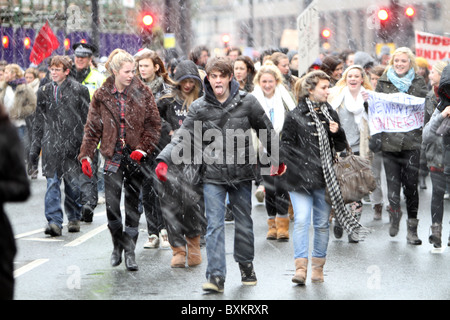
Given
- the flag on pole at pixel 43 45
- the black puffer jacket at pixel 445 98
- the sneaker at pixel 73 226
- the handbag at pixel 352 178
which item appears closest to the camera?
the handbag at pixel 352 178

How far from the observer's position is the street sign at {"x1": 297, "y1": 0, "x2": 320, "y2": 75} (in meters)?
15.3

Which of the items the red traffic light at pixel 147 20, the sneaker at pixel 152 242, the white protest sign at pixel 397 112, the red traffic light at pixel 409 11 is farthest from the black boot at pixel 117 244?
the red traffic light at pixel 409 11

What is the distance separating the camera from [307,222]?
802cm

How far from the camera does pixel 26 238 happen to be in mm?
10688

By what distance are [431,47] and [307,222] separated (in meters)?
11.3

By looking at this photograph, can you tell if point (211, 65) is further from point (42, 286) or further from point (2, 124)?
point (2, 124)

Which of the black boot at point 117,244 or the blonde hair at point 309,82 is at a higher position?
the blonde hair at point 309,82

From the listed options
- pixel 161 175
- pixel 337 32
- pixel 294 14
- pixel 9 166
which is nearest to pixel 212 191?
pixel 161 175

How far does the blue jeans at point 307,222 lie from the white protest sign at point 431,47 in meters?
11.0

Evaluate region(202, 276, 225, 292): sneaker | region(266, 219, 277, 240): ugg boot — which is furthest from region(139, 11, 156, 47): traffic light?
region(202, 276, 225, 292): sneaker

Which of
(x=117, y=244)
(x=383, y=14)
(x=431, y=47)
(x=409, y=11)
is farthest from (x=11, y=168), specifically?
(x=409, y=11)

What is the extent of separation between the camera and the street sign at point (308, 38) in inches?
601

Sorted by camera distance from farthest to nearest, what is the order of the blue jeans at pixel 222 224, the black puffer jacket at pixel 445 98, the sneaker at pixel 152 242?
the sneaker at pixel 152 242 → the black puffer jacket at pixel 445 98 → the blue jeans at pixel 222 224

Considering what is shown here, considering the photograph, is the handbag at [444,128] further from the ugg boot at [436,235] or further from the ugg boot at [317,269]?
the ugg boot at [317,269]
